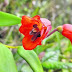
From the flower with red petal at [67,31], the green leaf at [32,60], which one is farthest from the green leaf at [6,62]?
the flower with red petal at [67,31]

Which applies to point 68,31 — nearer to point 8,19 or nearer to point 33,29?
point 33,29

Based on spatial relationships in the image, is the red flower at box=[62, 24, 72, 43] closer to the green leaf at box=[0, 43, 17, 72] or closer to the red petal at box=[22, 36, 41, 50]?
the red petal at box=[22, 36, 41, 50]

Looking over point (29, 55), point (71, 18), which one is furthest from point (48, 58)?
point (71, 18)

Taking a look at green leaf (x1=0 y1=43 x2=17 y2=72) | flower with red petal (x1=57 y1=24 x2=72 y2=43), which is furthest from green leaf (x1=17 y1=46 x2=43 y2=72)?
flower with red petal (x1=57 y1=24 x2=72 y2=43)

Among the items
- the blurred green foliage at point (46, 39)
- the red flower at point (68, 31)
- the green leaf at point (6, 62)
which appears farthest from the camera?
the blurred green foliage at point (46, 39)

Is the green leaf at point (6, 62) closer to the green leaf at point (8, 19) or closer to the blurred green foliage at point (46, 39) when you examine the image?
the green leaf at point (8, 19)

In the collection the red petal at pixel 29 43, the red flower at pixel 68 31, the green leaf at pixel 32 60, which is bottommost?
the green leaf at pixel 32 60
